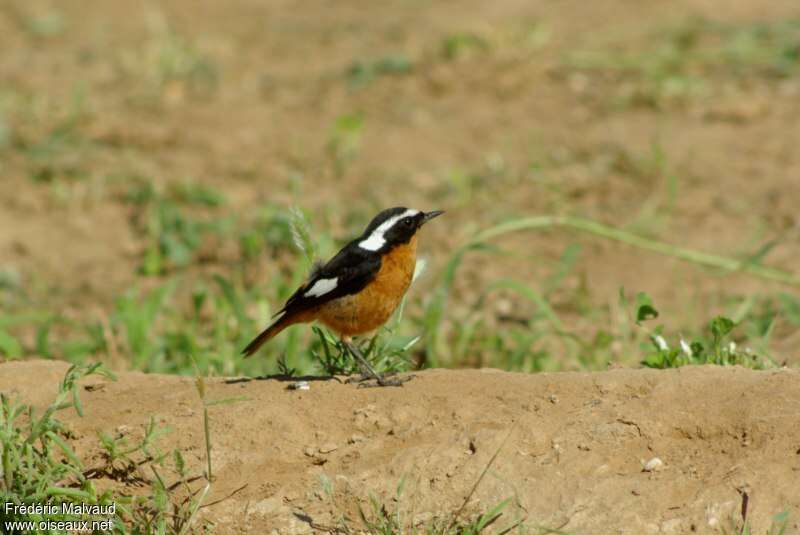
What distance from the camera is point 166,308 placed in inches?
315

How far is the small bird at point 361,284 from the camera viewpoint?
18.6ft

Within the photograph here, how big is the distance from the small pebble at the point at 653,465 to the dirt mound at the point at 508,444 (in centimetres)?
2

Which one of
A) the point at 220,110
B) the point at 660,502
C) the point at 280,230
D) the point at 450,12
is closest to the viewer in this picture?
the point at 660,502

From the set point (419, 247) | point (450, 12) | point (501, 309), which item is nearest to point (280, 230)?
point (419, 247)

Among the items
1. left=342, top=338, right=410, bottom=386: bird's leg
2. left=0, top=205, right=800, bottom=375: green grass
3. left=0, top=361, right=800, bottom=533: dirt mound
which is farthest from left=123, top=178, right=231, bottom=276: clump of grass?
left=0, top=361, right=800, bottom=533: dirt mound

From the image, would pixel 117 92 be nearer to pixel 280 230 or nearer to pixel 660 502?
pixel 280 230

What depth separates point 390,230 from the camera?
5836mm

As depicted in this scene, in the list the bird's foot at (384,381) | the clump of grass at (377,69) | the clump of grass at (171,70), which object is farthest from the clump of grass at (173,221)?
the bird's foot at (384,381)

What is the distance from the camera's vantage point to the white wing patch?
5676mm

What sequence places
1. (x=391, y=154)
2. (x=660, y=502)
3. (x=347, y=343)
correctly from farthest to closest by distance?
1. (x=391, y=154)
2. (x=347, y=343)
3. (x=660, y=502)

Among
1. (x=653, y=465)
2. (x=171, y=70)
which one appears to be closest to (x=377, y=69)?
(x=171, y=70)

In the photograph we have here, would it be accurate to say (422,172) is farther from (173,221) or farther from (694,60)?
(694,60)

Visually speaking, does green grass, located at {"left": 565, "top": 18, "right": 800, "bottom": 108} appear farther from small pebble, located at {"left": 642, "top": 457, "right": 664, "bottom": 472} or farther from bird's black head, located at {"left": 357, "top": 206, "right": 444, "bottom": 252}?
small pebble, located at {"left": 642, "top": 457, "right": 664, "bottom": 472}

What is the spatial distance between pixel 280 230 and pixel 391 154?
6.43 ft
